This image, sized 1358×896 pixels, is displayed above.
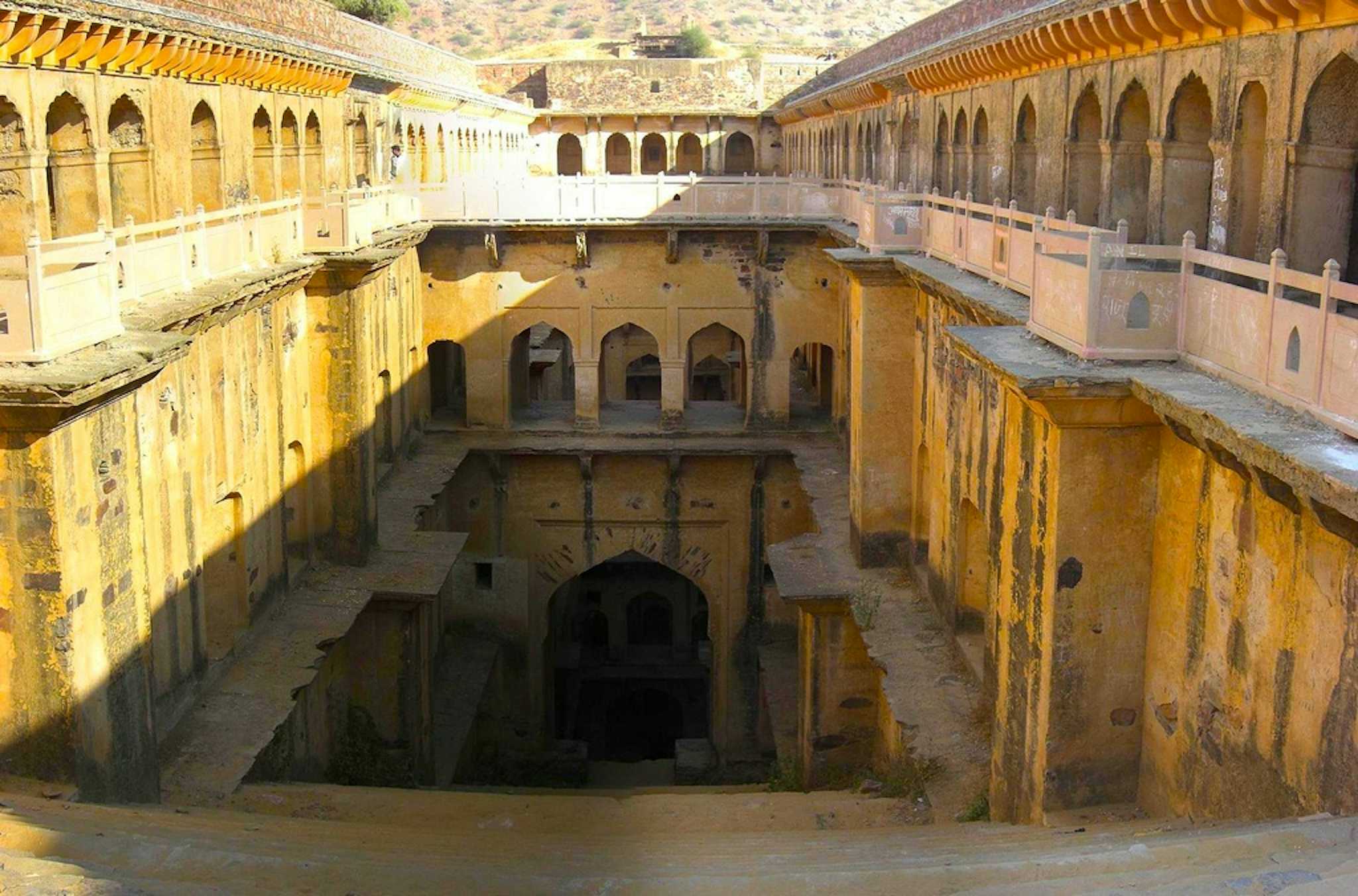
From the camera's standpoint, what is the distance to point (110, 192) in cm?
1275

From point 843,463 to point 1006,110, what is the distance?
7194mm

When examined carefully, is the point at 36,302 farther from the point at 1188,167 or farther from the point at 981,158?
the point at 981,158

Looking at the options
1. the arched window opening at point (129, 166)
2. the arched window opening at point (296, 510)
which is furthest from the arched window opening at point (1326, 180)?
the arched window opening at point (296, 510)

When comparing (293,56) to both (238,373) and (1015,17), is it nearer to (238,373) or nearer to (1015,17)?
(238,373)

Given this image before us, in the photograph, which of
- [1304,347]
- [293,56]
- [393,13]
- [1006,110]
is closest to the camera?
[1304,347]

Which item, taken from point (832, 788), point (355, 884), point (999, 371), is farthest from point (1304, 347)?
point (832, 788)

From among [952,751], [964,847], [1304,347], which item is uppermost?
[1304,347]

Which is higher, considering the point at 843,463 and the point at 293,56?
the point at 293,56

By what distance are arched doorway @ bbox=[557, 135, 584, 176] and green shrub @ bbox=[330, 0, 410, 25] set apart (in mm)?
10753

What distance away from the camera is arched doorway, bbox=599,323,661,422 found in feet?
106

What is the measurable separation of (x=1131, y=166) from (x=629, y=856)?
7.06m

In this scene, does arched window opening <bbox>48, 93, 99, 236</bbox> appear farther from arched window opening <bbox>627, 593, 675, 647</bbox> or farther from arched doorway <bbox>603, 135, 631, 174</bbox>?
arched doorway <bbox>603, 135, 631, 174</bbox>

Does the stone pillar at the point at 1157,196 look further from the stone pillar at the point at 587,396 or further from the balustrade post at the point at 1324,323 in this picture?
the stone pillar at the point at 587,396

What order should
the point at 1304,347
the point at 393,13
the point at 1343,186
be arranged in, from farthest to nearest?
1. the point at 393,13
2. the point at 1343,186
3. the point at 1304,347
